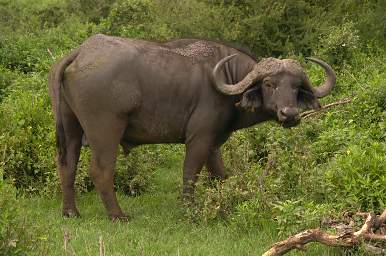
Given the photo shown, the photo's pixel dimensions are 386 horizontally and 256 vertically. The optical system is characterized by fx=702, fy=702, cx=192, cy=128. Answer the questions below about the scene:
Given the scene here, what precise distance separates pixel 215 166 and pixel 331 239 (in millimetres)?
2711

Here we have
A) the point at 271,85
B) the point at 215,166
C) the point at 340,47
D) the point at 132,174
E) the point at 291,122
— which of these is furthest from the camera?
the point at 340,47

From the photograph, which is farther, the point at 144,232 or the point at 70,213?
the point at 70,213

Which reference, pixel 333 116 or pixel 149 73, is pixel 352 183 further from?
pixel 333 116

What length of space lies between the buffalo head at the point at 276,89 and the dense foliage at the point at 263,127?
54 cm

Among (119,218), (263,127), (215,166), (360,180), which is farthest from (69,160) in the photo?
(360,180)

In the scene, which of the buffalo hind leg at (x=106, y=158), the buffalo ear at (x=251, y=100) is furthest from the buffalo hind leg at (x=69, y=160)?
the buffalo ear at (x=251, y=100)

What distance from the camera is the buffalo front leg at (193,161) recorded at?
7168 millimetres

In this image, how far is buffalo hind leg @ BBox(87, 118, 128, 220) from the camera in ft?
22.8

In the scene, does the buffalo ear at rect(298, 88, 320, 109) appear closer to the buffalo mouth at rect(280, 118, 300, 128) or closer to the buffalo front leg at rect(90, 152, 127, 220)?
the buffalo mouth at rect(280, 118, 300, 128)

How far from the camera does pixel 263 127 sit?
8930 mm

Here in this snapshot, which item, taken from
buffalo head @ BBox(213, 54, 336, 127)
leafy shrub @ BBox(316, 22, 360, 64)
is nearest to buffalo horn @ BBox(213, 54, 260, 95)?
buffalo head @ BBox(213, 54, 336, 127)

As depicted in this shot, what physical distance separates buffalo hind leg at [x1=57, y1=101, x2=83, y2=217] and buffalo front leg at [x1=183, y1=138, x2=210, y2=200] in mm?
1185

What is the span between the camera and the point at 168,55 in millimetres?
7328

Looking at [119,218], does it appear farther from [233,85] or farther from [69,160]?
[233,85]
